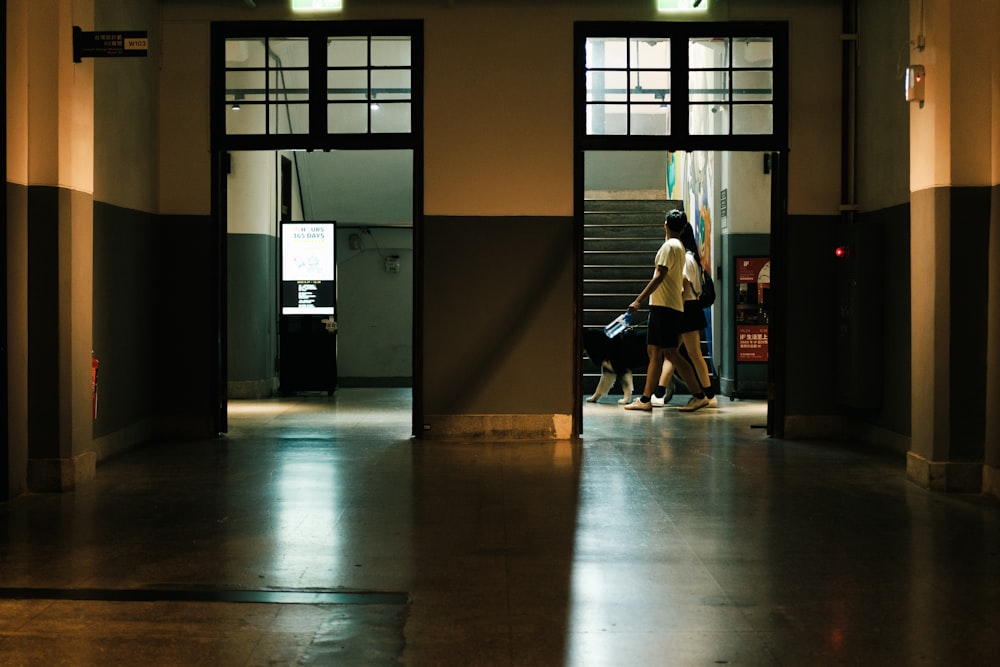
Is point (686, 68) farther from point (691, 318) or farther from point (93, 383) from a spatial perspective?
point (93, 383)

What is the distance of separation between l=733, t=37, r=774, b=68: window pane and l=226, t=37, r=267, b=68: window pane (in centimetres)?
407

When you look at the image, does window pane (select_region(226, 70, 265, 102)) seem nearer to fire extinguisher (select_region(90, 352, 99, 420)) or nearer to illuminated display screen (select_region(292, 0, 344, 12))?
illuminated display screen (select_region(292, 0, 344, 12))

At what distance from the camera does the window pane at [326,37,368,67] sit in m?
9.52

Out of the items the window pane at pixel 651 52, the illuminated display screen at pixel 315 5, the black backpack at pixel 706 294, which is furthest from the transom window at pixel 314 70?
the black backpack at pixel 706 294

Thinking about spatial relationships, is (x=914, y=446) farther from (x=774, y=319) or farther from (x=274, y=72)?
(x=274, y=72)

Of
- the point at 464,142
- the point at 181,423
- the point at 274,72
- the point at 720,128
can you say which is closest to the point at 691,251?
the point at 720,128

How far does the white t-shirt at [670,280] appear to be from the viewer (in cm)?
1126

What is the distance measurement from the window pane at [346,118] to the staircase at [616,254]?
3.18m

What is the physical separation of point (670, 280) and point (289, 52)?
432 cm

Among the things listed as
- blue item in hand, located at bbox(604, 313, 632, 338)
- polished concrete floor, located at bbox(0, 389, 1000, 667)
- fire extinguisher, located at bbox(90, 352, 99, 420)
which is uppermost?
blue item in hand, located at bbox(604, 313, 632, 338)

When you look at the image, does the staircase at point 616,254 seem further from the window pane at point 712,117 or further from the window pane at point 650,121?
the window pane at point 712,117

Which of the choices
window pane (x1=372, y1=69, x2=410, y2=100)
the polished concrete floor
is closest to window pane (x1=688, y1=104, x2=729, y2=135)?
window pane (x1=372, y1=69, x2=410, y2=100)

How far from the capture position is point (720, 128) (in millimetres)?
12594

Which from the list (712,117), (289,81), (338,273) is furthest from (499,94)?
(338,273)
